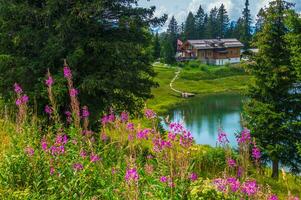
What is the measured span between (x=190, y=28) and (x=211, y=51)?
22.1m

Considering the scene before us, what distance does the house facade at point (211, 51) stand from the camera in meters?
120

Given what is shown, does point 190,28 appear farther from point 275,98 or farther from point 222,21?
point 275,98

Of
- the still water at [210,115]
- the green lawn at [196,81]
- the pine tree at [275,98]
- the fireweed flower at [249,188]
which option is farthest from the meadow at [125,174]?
the green lawn at [196,81]

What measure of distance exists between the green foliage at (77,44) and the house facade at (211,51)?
103403 millimetres

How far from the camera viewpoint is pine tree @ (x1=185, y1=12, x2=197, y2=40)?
458 feet

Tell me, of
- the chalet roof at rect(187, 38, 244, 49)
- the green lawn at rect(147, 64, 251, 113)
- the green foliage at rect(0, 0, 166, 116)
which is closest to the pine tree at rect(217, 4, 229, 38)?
the chalet roof at rect(187, 38, 244, 49)

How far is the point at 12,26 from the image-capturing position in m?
16.1

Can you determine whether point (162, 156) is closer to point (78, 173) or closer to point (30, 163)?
point (78, 173)

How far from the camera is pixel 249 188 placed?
15.7 ft

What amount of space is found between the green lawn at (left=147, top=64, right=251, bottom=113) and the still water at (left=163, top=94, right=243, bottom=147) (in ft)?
11.2

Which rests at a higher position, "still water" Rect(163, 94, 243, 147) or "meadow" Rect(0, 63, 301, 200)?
"meadow" Rect(0, 63, 301, 200)

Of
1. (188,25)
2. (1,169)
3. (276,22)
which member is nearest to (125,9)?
(276,22)

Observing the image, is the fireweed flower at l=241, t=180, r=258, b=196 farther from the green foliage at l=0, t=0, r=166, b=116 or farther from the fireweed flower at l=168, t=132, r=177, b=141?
the green foliage at l=0, t=0, r=166, b=116

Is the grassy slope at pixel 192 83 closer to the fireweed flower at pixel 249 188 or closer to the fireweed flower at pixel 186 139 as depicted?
the fireweed flower at pixel 249 188
